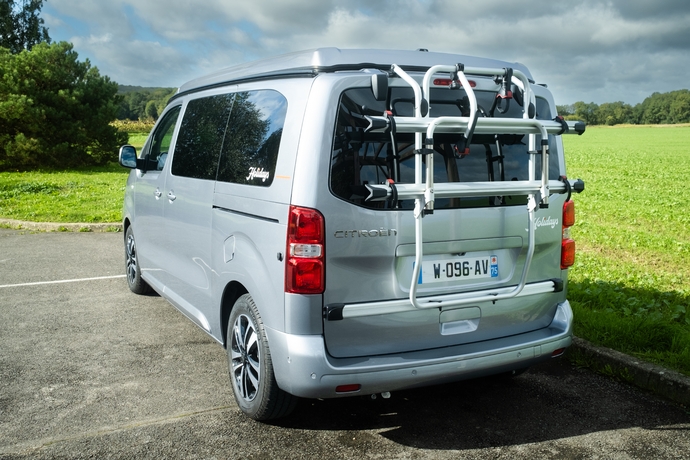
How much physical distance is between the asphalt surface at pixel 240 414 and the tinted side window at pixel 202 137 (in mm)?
1444

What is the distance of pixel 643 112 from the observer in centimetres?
11462

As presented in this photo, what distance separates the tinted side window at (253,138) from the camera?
3654mm

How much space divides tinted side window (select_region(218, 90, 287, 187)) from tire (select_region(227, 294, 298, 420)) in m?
0.72

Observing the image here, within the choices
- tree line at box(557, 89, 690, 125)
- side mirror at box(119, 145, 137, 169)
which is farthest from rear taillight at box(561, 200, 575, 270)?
tree line at box(557, 89, 690, 125)

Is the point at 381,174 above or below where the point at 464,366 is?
above

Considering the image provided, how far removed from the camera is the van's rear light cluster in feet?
10.8

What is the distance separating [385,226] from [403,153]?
1.25 ft

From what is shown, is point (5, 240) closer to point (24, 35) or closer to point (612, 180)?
point (612, 180)

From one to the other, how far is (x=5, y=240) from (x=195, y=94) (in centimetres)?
681

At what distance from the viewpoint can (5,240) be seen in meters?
10.4

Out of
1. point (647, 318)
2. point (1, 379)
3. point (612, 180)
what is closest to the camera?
point (1, 379)

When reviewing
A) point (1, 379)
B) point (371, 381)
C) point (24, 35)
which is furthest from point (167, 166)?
point (24, 35)

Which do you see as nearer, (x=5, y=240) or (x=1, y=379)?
(x=1, y=379)

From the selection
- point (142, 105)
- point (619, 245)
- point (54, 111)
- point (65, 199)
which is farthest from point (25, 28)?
point (142, 105)
